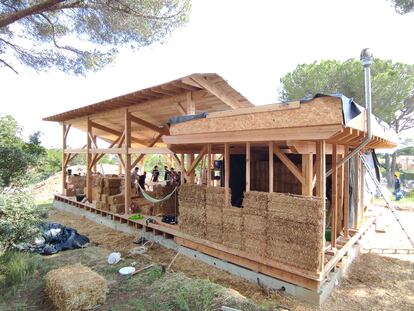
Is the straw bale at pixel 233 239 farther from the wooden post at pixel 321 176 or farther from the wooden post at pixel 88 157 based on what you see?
the wooden post at pixel 88 157

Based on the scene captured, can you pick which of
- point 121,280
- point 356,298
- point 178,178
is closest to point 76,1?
point 178,178

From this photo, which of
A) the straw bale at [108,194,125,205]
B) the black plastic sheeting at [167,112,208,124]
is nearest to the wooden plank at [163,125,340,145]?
the black plastic sheeting at [167,112,208,124]

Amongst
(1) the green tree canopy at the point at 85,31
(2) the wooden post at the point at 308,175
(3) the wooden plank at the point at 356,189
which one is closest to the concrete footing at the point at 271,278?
(3) the wooden plank at the point at 356,189

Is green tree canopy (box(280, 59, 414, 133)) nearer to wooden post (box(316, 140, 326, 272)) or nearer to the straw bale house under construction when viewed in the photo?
the straw bale house under construction

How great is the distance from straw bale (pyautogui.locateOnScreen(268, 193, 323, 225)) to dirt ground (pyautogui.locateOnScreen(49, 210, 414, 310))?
1.37 meters

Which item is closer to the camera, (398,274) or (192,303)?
(192,303)

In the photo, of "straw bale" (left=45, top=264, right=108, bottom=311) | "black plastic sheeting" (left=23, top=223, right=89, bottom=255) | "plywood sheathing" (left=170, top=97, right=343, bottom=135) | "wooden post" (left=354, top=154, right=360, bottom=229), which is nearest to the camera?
"straw bale" (left=45, top=264, right=108, bottom=311)

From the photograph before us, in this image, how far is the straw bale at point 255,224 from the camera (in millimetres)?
4743

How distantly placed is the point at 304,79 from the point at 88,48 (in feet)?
46.7

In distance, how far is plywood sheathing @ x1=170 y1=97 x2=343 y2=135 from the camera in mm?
3678

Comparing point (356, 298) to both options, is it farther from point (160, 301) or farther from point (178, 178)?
point (178, 178)

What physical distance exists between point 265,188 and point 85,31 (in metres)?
7.62

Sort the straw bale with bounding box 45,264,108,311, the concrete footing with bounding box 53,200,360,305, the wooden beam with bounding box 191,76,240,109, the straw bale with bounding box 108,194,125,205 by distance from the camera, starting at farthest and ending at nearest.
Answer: the straw bale with bounding box 108,194,125,205 < the wooden beam with bounding box 191,76,240,109 < the concrete footing with bounding box 53,200,360,305 < the straw bale with bounding box 45,264,108,311

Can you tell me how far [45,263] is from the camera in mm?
5531
